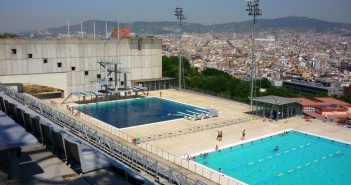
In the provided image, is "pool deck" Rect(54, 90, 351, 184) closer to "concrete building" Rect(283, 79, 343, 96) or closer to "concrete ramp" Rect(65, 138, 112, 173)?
"concrete ramp" Rect(65, 138, 112, 173)

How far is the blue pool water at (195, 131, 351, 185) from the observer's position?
747 inches

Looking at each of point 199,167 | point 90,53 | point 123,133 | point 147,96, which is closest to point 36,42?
point 90,53

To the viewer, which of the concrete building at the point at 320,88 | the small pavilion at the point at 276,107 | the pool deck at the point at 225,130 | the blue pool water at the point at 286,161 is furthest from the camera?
the concrete building at the point at 320,88

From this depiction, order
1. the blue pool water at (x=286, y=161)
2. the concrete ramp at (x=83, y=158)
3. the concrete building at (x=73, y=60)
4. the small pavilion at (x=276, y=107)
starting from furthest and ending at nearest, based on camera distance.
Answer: the concrete building at (x=73, y=60)
the small pavilion at (x=276, y=107)
the blue pool water at (x=286, y=161)
the concrete ramp at (x=83, y=158)

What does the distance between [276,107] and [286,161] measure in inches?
385

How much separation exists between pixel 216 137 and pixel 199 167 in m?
6.06

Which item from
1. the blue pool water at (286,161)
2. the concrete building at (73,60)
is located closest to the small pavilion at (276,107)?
the blue pool water at (286,161)

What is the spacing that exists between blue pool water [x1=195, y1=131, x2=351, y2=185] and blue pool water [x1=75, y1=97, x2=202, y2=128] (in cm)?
945

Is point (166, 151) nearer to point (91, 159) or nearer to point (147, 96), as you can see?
point (91, 159)

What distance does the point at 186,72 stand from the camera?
63.0m

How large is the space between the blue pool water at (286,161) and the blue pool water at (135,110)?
31.0ft

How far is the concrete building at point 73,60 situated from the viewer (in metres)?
37.2

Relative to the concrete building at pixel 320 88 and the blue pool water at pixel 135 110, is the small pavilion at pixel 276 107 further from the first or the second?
the concrete building at pixel 320 88

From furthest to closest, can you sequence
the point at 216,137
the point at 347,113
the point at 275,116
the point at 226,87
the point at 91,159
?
the point at 226,87 → the point at 347,113 → the point at 275,116 → the point at 216,137 → the point at 91,159
